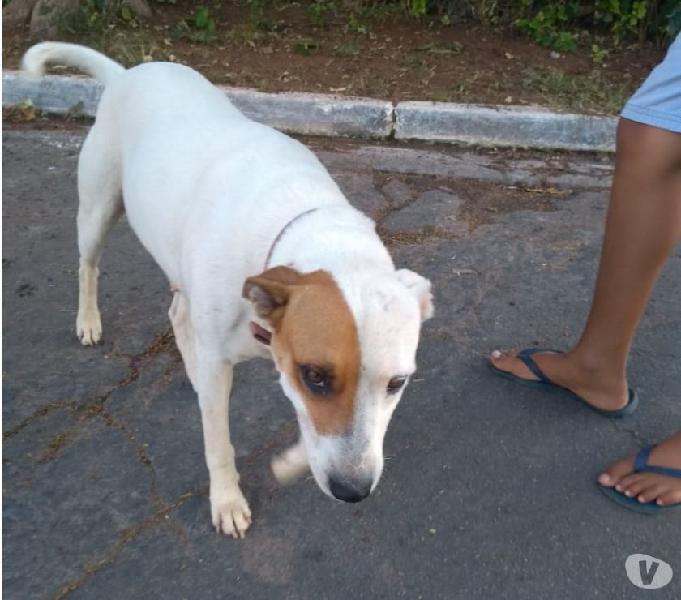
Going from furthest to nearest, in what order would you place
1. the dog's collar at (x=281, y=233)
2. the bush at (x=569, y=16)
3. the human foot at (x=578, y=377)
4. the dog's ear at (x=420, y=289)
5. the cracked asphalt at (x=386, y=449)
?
the bush at (x=569, y=16) → the human foot at (x=578, y=377) → the cracked asphalt at (x=386, y=449) → the dog's collar at (x=281, y=233) → the dog's ear at (x=420, y=289)

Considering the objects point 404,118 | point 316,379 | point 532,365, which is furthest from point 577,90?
point 316,379

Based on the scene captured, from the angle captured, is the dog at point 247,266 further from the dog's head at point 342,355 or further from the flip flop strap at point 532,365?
the flip flop strap at point 532,365

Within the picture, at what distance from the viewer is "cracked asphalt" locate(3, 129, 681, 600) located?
239 cm

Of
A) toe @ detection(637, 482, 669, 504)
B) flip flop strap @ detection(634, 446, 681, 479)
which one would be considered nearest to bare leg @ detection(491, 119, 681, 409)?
flip flop strap @ detection(634, 446, 681, 479)

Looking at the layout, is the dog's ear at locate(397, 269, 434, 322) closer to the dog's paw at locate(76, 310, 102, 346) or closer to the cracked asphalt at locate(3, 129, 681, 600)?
the cracked asphalt at locate(3, 129, 681, 600)

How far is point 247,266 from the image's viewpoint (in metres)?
2.22

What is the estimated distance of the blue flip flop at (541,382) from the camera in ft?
9.92

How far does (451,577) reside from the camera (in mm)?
2396

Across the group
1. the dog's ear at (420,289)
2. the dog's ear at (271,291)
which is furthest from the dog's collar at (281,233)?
the dog's ear at (420,289)

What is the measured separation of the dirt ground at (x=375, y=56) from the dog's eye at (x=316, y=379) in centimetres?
380

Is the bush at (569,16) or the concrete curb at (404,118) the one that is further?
the bush at (569,16)

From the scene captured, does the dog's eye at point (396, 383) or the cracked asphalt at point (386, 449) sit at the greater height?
the dog's eye at point (396, 383)

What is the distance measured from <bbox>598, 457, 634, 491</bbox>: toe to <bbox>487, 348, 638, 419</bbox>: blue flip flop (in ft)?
0.94

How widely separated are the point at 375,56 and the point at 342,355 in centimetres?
470
